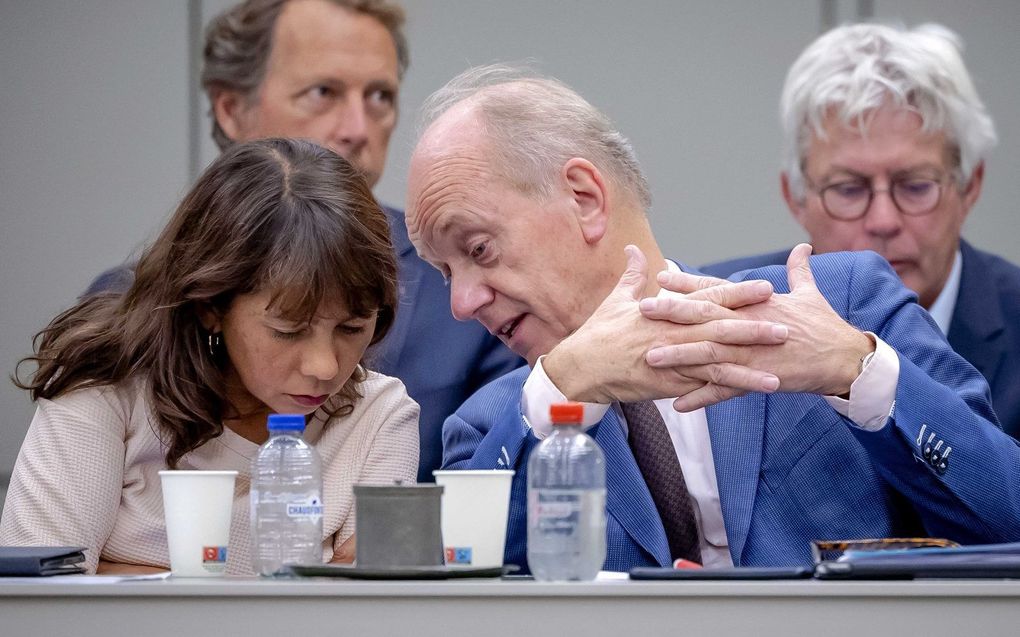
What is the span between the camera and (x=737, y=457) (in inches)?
78.4

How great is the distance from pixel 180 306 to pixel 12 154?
2059 millimetres

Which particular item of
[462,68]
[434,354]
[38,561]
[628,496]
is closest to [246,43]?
[462,68]

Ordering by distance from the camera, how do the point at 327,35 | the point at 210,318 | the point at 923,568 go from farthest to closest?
the point at 327,35 < the point at 210,318 < the point at 923,568

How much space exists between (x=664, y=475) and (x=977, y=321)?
144cm

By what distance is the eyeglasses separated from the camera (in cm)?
322

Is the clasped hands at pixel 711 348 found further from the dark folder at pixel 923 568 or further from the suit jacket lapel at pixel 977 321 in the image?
the suit jacket lapel at pixel 977 321

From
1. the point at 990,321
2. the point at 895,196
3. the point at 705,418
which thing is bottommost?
the point at 705,418

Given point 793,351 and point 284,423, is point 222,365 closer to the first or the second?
point 284,423

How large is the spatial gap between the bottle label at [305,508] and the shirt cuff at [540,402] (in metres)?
0.43

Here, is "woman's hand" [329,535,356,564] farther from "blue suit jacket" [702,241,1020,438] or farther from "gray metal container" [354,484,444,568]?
"blue suit jacket" [702,241,1020,438]

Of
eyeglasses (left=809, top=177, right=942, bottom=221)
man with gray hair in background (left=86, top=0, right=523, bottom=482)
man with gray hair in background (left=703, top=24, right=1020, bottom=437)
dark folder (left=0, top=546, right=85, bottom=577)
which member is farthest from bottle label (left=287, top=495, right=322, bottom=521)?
eyeglasses (left=809, top=177, right=942, bottom=221)

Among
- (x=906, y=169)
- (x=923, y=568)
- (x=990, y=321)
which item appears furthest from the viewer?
(x=906, y=169)

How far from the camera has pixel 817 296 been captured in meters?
1.83

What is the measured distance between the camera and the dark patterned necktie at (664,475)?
1.99 m
